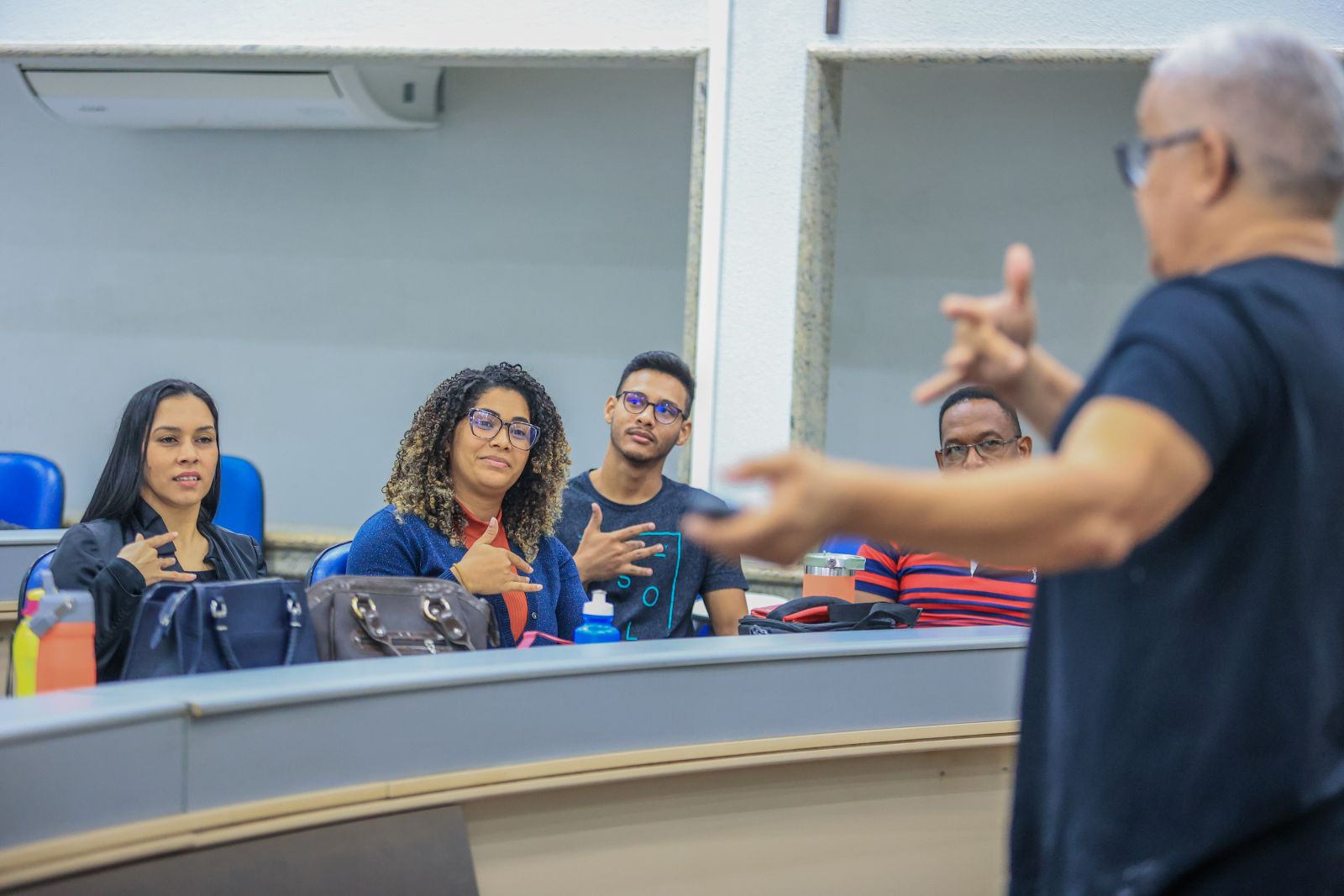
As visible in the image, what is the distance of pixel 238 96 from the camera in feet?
18.2

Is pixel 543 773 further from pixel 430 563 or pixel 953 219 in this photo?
pixel 953 219

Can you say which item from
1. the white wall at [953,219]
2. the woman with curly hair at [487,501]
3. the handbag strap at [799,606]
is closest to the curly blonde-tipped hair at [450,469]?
the woman with curly hair at [487,501]

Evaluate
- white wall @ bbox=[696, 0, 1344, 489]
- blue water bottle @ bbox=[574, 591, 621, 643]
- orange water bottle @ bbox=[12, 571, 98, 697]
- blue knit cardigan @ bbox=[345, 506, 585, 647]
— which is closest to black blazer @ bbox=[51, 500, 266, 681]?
blue knit cardigan @ bbox=[345, 506, 585, 647]

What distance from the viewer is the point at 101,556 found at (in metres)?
2.52

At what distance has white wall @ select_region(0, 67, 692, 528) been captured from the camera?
6.06 m

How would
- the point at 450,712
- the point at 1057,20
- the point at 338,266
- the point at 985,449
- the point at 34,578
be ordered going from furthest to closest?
1. the point at 338,266
2. the point at 1057,20
3. the point at 985,449
4. the point at 34,578
5. the point at 450,712

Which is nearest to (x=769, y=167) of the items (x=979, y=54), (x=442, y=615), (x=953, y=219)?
(x=979, y=54)

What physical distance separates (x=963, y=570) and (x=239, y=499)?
2631mm

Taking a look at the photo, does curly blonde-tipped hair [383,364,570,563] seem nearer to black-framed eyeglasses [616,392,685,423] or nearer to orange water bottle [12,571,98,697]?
black-framed eyeglasses [616,392,685,423]

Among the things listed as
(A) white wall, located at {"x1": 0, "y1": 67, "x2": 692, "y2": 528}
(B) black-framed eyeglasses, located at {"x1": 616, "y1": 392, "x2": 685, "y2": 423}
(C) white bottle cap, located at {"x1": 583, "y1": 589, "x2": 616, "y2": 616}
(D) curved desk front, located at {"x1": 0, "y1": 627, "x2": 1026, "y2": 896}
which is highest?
(A) white wall, located at {"x1": 0, "y1": 67, "x2": 692, "y2": 528}

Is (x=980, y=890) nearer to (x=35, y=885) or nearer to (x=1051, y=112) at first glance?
(x=35, y=885)

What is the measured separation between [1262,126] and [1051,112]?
4.98m

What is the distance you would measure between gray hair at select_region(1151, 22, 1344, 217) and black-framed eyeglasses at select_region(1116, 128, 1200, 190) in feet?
0.04

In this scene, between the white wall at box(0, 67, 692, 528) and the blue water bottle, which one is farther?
the white wall at box(0, 67, 692, 528)
